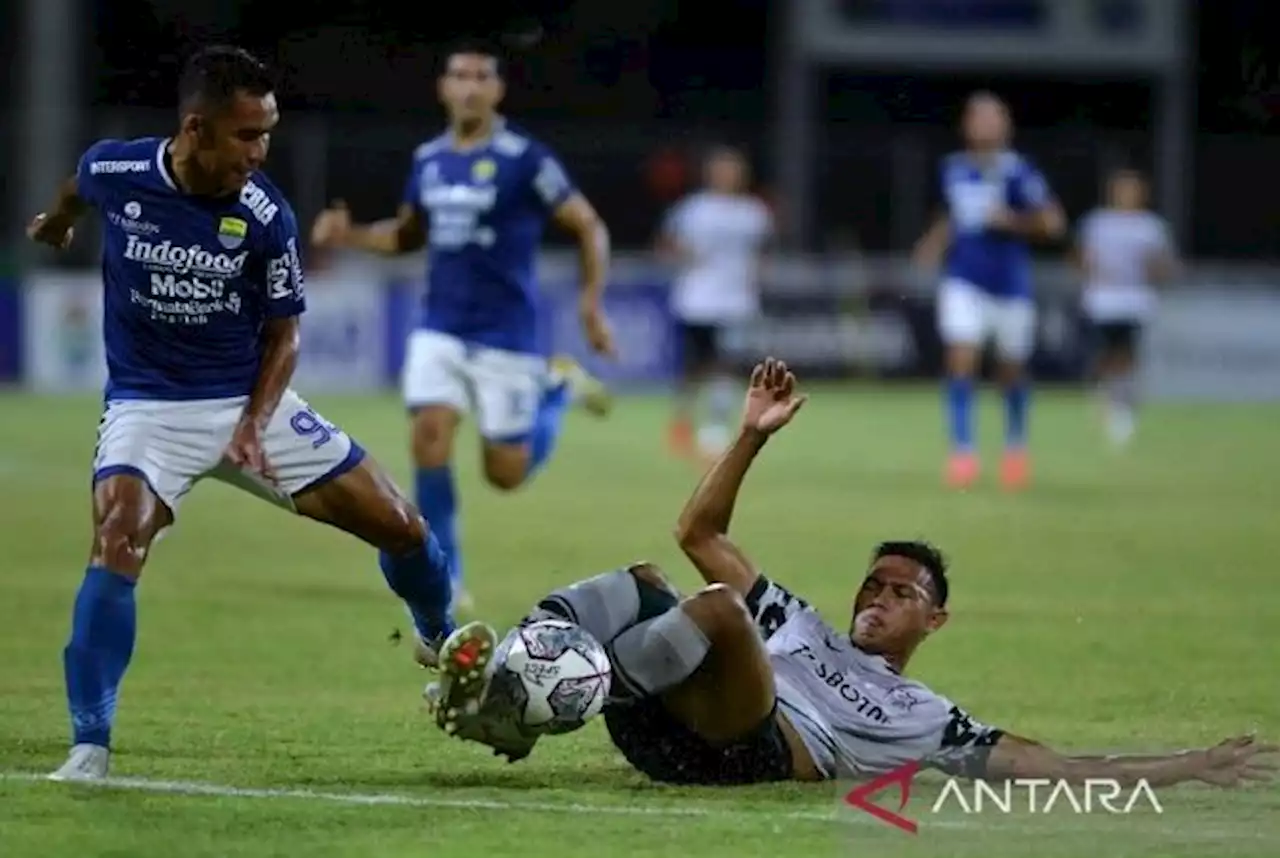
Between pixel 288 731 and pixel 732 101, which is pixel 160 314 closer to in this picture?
pixel 288 731

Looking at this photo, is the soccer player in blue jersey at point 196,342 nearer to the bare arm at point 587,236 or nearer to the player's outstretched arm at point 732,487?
the player's outstretched arm at point 732,487

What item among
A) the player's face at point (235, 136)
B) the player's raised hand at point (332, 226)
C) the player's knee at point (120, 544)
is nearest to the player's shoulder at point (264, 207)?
the player's face at point (235, 136)

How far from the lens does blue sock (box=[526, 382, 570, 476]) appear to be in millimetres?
13391

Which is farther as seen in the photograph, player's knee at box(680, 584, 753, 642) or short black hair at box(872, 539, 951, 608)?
short black hair at box(872, 539, 951, 608)

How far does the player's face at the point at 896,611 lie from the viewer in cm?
797

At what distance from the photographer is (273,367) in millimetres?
8547

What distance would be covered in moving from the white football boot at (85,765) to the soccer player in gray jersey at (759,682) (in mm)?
963

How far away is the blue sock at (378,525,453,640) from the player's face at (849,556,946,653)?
1.68 m

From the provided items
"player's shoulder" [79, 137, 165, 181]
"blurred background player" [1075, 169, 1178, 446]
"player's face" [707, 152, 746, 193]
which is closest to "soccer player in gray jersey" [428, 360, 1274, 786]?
"player's shoulder" [79, 137, 165, 181]

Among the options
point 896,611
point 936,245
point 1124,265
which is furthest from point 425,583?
point 1124,265

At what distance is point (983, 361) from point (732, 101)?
24.6 ft

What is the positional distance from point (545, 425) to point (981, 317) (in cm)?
751

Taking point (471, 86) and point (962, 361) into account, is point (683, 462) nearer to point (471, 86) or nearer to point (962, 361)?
point (962, 361)

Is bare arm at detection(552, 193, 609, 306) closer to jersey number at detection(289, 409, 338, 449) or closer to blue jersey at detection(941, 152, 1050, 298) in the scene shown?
jersey number at detection(289, 409, 338, 449)
